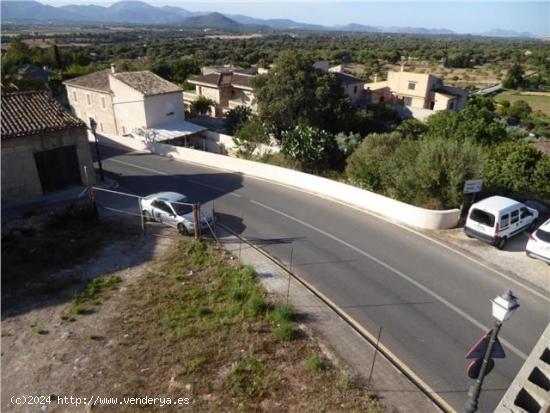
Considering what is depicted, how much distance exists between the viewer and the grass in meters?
8.70

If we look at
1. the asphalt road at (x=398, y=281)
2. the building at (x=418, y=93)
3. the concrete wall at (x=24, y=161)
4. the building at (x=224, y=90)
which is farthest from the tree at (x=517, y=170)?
the building at (x=418, y=93)

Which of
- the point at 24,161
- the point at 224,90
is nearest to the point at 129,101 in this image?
the point at 224,90

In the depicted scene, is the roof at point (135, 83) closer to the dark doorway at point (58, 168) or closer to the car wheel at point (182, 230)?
the dark doorway at point (58, 168)

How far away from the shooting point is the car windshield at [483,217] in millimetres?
14445

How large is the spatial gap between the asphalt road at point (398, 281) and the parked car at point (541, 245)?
161cm

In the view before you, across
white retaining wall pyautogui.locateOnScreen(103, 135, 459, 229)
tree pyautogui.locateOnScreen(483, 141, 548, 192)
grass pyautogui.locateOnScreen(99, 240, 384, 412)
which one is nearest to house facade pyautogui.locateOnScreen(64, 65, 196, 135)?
white retaining wall pyautogui.locateOnScreen(103, 135, 459, 229)

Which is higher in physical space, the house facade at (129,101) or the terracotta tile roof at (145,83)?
the terracotta tile roof at (145,83)

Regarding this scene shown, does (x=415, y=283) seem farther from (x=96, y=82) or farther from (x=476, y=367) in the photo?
(x=96, y=82)

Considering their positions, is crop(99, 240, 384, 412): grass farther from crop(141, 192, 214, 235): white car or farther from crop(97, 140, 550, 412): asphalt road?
crop(141, 192, 214, 235): white car

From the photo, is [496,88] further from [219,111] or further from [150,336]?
[150,336]

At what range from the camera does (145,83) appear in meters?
35.2

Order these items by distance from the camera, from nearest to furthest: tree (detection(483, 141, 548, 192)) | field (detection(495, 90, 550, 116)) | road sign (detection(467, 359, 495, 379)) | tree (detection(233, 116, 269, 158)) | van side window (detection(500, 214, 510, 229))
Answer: road sign (detection(467, 359, 495, 379)) < van side window (detection(500, 214, 510, 229)) < tree (detection(483, 141, 548, 192)) < tree (detection(233, 116, 269, 158)) < field (detection(495, 90, 550, 116))

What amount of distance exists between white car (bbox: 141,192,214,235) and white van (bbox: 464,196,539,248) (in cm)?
1021

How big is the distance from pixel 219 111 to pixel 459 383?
44275mm
